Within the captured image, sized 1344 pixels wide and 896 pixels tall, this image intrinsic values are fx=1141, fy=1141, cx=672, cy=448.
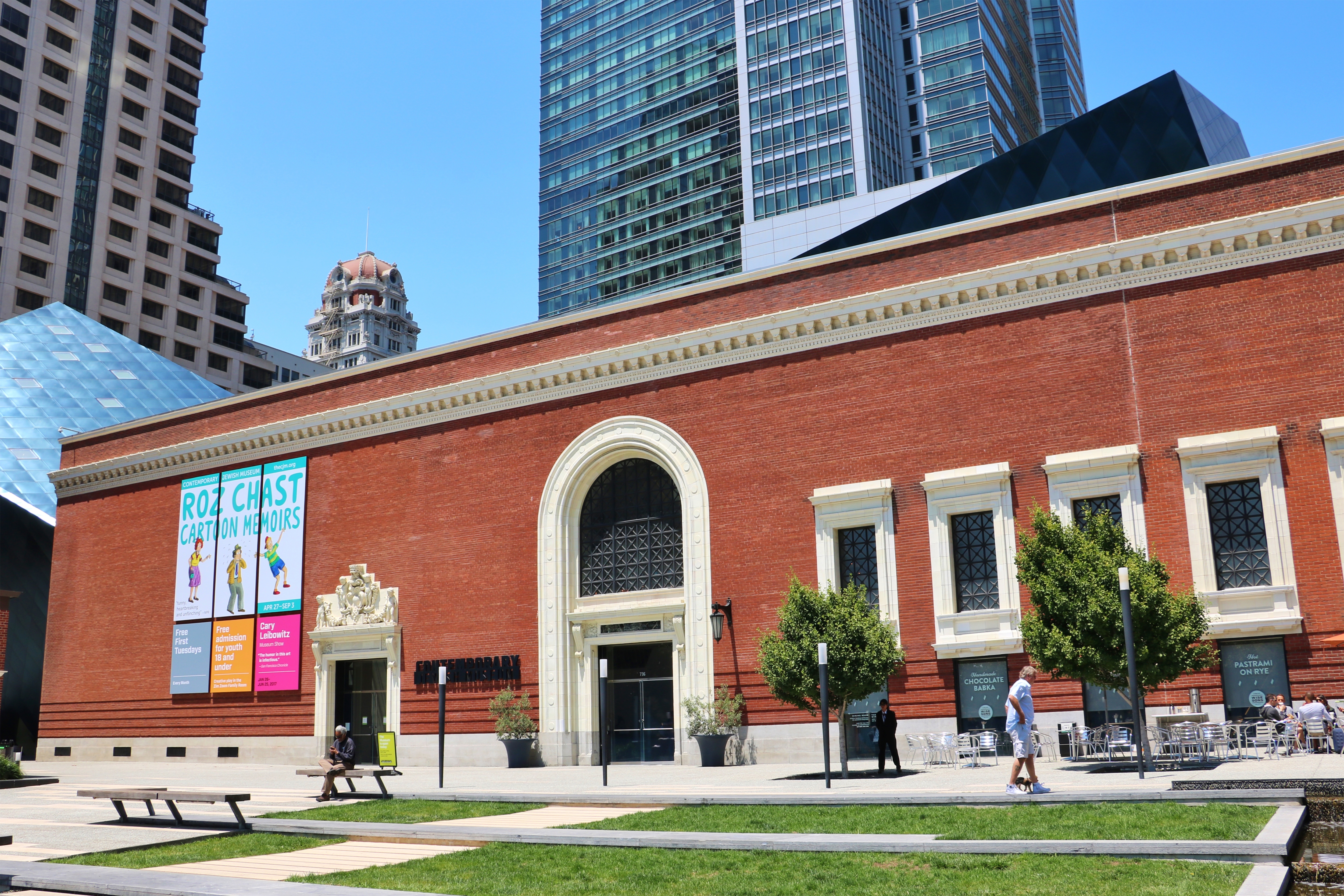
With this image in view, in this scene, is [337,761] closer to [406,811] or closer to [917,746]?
[406,811]

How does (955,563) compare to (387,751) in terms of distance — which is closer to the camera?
(387,751)

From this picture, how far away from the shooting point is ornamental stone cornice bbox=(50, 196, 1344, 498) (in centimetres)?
2308

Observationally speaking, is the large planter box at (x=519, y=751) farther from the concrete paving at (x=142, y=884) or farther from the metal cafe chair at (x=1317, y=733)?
the concrete paving at (x=142, y=884)

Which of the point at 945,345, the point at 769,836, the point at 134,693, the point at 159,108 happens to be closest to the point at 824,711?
the point at 769,836

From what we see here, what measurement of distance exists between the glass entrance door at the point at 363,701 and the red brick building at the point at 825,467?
10 cm

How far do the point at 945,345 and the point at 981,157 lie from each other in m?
73.2

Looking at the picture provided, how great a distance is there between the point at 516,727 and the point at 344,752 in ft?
32.0

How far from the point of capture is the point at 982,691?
24.5 metres

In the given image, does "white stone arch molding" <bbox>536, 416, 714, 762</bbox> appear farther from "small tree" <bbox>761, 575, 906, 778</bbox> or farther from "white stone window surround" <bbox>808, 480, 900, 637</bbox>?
"small tree" <bbox>761, 575, 906, 778</bbox>

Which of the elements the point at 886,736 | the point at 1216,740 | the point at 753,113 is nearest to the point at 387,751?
the point at 886,736

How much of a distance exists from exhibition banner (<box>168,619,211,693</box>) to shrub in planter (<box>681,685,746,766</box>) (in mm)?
18446

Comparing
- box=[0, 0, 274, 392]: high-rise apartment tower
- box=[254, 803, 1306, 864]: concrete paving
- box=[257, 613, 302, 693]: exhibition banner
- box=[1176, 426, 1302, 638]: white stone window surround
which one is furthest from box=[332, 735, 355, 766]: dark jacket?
box=[0, 0, 274, 392]: high-rise apartment tower

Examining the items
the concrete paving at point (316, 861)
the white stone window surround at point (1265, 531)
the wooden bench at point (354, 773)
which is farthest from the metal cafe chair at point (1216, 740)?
the wooden bench at point (354, 773)

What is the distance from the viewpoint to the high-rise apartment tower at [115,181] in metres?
81.1
